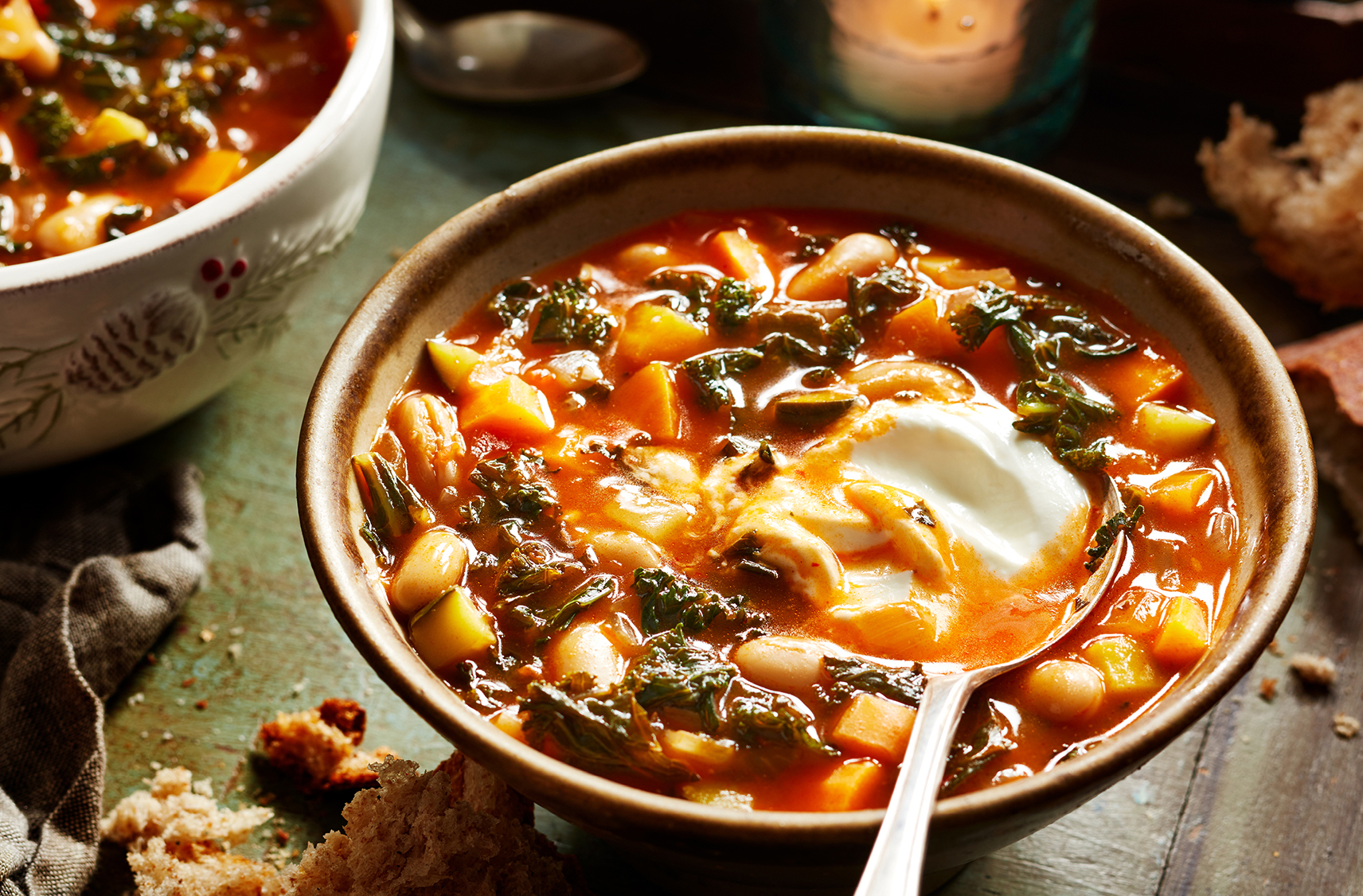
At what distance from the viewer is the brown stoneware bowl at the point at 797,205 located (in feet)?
5.65

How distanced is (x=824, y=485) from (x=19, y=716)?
1786mm

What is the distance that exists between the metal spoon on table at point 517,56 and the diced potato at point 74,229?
168cm

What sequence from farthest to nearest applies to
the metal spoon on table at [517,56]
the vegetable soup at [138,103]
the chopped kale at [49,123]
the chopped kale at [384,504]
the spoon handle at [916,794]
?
the metal spoon on table at [517,56] < the chopped kale at [49,123] < the vegetable soup at [138,103] < the chopped kale at [384,504] < the spoon handle at [916,794]

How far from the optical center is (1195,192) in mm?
3875

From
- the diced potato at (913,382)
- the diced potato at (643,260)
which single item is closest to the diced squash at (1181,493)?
the diced potato at (913,382)

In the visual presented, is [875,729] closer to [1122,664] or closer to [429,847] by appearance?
[1122,664]

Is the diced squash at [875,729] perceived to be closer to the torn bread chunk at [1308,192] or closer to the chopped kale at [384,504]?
the chopped kale at [384,504]

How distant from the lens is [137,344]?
8.80 feet

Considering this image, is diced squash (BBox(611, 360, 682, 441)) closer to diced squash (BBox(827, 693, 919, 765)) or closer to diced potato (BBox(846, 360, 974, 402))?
diced potato (BBox(846, 360, 974, 402))

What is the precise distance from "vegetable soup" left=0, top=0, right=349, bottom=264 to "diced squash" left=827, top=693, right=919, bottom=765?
78.2 inches

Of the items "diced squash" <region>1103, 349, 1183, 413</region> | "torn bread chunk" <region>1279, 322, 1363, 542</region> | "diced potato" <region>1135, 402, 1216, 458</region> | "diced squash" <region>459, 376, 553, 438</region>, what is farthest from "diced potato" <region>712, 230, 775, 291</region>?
"torn bread chunk" <region>1279, 322, 1363, 542</region>

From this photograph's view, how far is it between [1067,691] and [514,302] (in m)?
1.39

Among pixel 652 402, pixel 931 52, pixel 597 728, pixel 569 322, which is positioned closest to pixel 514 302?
pixel 569 322

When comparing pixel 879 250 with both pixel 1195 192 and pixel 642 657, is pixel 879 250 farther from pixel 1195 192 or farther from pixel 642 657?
pixel 1195 192
